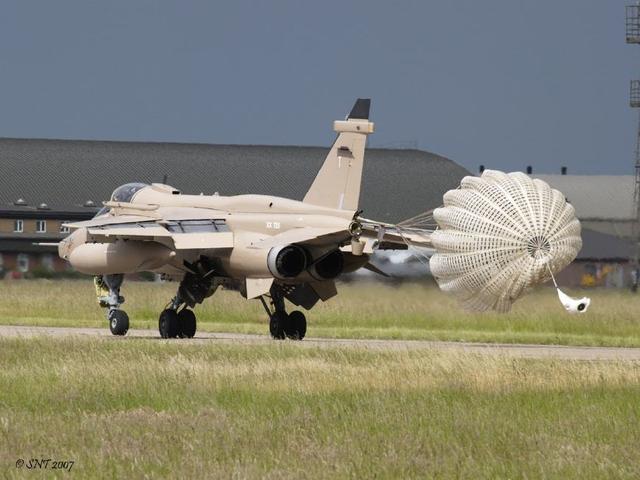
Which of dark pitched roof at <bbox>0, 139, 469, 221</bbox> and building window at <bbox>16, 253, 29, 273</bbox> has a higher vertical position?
dark pitched roof at <bbox>0, 139, 469, 221</bbox>

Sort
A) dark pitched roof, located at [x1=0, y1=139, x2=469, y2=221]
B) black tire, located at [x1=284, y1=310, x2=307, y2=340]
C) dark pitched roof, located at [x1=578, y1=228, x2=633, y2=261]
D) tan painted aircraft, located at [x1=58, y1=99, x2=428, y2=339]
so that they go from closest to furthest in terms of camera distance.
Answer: tan painted aircraft, located at [x1=58, y1=99, x2=428, y2=339] < black tire, located at [x1=284, y1=310, x2=307, y2=340] < dark pitched roof, located at [x1=578, y1=228, x2=633, y2=261] < dark pitched roof, located at [x1=0, y1=139, x2=469, y2=221]

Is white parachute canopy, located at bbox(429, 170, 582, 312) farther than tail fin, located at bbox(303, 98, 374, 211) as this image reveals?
No

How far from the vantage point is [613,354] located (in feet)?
93.0

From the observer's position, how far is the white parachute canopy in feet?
91.4

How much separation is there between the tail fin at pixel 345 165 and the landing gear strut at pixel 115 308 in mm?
4655

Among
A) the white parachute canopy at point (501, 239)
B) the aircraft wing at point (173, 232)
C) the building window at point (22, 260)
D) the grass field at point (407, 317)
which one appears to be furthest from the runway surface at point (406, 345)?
the building window at point (22, 260)

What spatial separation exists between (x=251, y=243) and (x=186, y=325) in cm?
254

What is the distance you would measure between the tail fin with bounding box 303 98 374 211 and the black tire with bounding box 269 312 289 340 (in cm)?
264

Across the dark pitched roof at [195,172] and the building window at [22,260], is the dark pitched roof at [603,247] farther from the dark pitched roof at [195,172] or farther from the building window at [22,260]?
the building window at [22,260]

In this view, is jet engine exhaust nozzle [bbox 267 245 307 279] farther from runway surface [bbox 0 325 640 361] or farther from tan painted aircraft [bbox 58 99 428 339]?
runway surface [bbox 0 325 640 361]

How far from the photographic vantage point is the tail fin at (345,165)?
32.8 m

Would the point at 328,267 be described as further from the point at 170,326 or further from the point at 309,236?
the point at 170,326

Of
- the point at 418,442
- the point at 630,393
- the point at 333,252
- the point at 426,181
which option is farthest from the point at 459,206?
the point at 426,181

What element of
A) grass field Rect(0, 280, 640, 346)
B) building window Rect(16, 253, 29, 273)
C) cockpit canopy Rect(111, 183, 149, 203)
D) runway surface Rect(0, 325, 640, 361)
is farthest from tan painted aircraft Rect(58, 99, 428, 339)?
building window Rect(16, 253, 29, 273)
